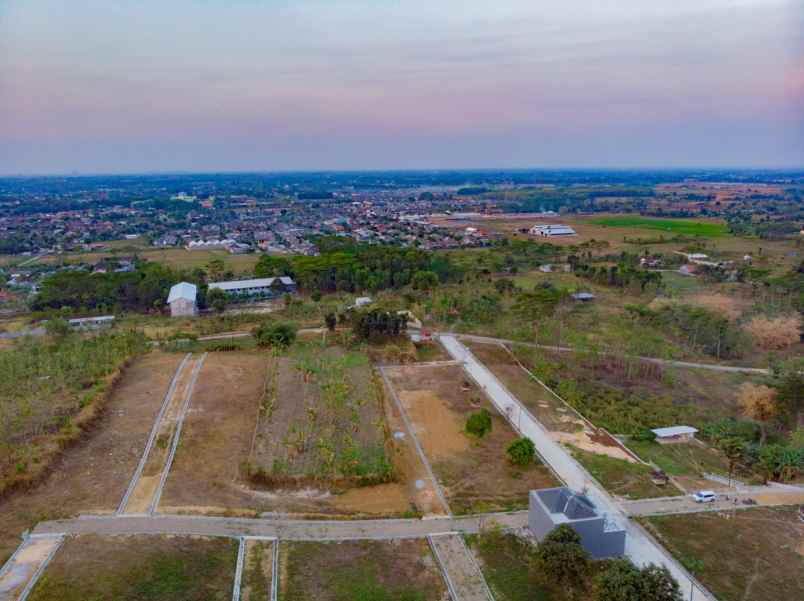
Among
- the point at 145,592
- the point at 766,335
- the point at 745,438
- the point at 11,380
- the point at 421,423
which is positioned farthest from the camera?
the point at 766,335

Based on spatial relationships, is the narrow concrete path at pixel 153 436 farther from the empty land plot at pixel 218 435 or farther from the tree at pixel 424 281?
the tree at pixel 424 281

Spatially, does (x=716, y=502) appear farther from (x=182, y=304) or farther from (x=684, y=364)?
(x=182, y=304)

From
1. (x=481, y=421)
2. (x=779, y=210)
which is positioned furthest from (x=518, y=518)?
(x=779, y=210)

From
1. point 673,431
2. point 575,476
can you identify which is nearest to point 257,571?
point 575,476

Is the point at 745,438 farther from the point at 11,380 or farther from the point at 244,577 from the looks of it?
the point at 11,380

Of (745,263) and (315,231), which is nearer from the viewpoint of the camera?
(745,263)
